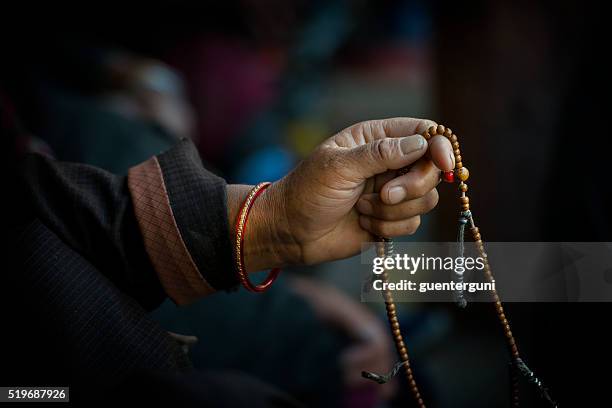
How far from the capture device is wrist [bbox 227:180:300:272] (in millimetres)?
843

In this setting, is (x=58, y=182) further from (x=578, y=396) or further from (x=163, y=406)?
(x=578, y=396)

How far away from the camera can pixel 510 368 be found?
2.51 ft

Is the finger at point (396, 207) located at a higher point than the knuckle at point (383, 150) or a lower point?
lower

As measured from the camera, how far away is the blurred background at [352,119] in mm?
1170

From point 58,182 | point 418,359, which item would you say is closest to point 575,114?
point 418,359

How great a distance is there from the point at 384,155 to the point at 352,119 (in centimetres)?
210

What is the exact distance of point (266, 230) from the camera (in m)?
0.85

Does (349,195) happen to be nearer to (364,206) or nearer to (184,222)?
(364,206)

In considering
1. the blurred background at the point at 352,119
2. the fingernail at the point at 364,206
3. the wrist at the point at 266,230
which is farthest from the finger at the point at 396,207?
the blurred background at the point at 352,119

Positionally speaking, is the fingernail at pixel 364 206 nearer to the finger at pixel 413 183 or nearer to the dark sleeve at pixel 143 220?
the finger at pixel 413 183

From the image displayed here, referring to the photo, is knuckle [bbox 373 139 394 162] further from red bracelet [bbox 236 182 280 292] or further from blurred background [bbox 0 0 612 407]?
blurred background [bbox 0 0 612 407]

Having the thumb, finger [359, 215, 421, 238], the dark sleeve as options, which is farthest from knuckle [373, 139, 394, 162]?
the dark sleeve

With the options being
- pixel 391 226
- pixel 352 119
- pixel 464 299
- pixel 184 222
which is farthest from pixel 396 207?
pixel 352 119

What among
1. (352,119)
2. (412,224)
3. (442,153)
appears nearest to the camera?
(442,153)
